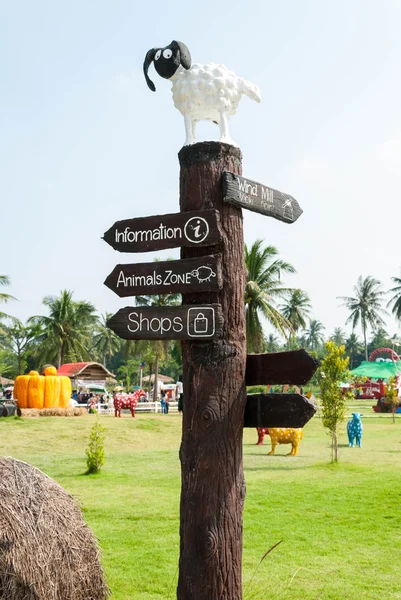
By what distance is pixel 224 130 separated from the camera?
4.31m

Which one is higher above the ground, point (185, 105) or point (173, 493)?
point (185, 105)

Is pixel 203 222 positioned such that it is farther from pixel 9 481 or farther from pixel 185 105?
pixel 9 481

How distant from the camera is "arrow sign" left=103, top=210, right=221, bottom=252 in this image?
157 inches

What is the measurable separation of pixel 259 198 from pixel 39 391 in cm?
2169

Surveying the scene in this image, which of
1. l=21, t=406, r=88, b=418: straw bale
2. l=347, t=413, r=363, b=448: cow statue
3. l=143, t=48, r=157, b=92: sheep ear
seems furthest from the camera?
l=21, t=406, r=88, b=418: straw bale

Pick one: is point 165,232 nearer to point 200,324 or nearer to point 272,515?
point 200,324

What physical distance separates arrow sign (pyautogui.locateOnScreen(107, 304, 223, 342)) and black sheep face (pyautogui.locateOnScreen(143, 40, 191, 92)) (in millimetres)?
1698

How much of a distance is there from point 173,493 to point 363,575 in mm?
4893

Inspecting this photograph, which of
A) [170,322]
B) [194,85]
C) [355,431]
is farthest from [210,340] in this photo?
[355,431]

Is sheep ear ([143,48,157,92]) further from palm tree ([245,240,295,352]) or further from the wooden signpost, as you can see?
palm tree ([245,240,295,352])

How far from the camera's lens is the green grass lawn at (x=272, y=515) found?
6.98 m

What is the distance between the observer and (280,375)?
13.3 ft

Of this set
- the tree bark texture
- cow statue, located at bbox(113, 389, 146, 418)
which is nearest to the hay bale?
the tree bark texture

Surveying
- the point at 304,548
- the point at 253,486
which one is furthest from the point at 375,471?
the point at 304,548
